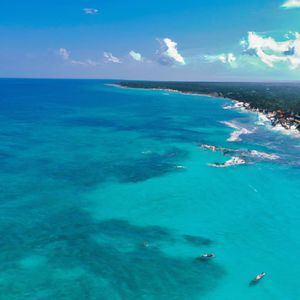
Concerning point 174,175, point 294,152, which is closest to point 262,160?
point 294,152

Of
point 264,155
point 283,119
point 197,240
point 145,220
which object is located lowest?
point 197,240

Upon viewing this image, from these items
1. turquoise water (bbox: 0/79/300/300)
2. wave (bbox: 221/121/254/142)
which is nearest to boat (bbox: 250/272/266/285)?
turquoise water (bbox: 0/79/300/300)

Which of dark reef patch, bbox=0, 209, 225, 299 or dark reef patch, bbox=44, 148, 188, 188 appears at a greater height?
dark reef patch, bbox=44, 148, 188, 188

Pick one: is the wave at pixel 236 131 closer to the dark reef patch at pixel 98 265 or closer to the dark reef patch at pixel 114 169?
the dark reef patch at pixel 114 169

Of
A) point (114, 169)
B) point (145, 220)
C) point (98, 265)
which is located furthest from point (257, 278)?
point (114, 169)

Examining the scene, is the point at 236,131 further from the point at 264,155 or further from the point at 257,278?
the point at 257,278

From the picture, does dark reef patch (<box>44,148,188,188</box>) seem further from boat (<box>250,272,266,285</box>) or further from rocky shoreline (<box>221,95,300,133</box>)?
rocky shoreline (<box>221,95,300,133</box>)

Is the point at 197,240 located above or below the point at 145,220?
below

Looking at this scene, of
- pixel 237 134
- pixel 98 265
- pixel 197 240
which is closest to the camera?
pixel 98 265
